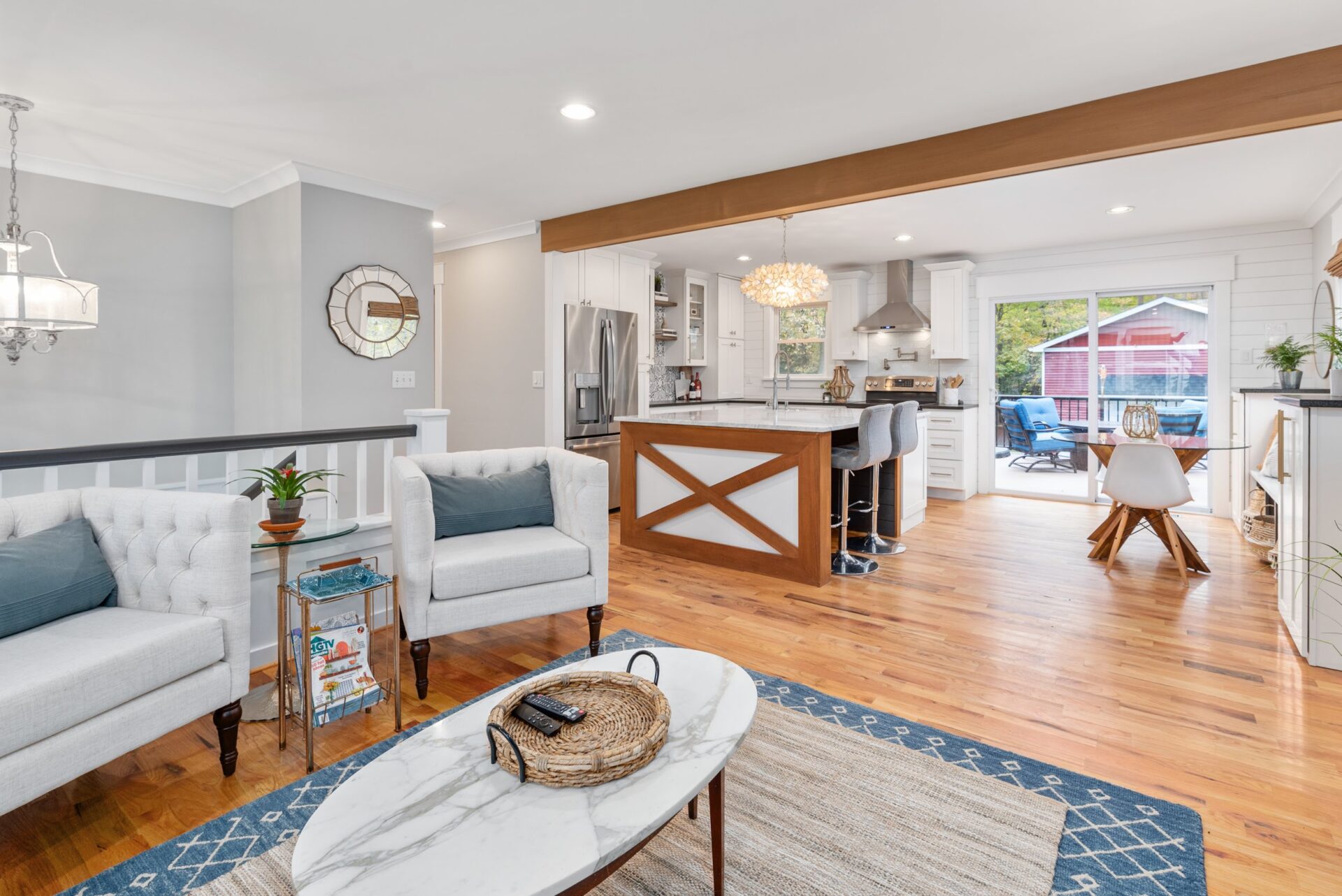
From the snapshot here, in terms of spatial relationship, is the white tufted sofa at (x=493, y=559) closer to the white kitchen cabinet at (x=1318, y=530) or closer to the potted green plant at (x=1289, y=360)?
the white kitchen cabinet at (x=1318, y=530)

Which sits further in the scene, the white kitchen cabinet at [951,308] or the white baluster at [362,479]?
the white kitchen cabinet at [951,308]

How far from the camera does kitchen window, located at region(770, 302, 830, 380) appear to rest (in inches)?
294

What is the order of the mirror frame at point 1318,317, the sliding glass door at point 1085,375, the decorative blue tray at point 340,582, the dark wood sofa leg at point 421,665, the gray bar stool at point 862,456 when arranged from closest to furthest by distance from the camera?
the decorative blue tray at point 340,582 < the dark wood sofa leg at point 421,665 < the gray bar stool at point 862,456 < the mirror frame at point 1318,317 < the sliding glass door at point 1085,375

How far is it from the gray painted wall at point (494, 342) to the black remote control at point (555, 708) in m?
3.85

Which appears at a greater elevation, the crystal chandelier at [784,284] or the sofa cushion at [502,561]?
the crystal chandelier at [784,284]

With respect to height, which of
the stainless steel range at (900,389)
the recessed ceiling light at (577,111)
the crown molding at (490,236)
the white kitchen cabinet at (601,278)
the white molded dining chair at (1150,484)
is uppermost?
the crown molding at (490,236)

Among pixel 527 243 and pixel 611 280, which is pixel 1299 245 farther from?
pixel 527 243

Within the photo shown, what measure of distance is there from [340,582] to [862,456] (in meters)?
2.88

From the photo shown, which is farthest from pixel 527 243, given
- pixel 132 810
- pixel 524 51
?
pixel 132 810

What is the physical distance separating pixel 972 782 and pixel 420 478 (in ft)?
6.75

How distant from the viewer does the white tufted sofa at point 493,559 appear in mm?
2443

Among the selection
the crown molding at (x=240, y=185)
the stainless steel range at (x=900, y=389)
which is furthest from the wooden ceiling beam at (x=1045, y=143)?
the stainless steel range at (x=900, y=389)

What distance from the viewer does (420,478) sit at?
248 cm

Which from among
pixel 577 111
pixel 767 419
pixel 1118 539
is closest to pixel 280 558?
pixel 577 111
